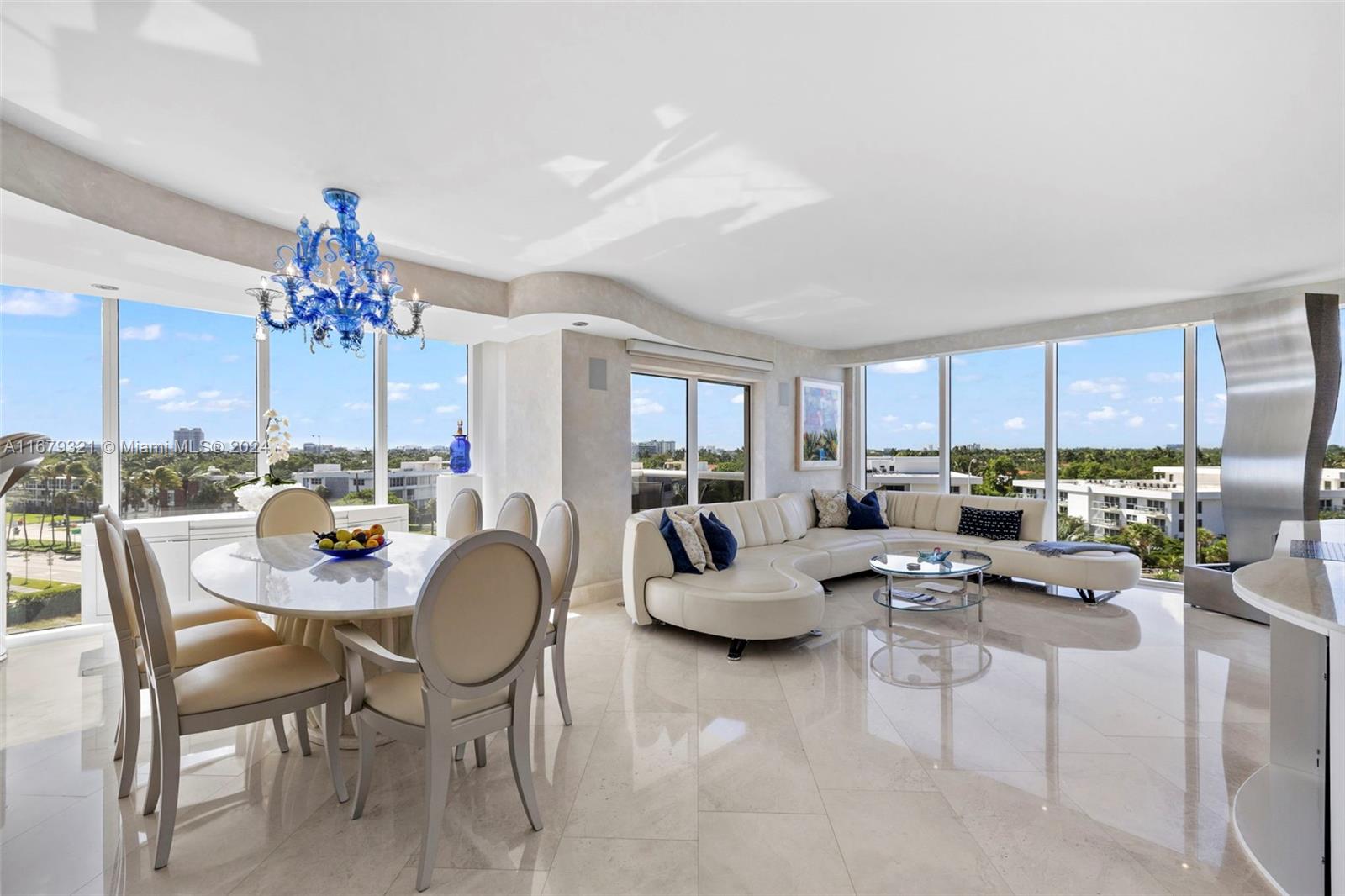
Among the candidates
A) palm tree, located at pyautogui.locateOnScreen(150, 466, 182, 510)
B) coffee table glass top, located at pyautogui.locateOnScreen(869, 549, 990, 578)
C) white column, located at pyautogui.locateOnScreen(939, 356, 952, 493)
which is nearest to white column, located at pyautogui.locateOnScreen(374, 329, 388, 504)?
palm tree, located at pyautogui.locateOnScreen(150, 466, 182, 510)

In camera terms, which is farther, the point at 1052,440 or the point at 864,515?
the point at 864,515

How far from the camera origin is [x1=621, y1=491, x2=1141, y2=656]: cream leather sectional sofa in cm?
368

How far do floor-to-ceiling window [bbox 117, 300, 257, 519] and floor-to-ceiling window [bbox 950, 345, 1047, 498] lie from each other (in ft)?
22.8

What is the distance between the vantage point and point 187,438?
14.3 ft

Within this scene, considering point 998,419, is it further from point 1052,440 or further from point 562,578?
point 562,578

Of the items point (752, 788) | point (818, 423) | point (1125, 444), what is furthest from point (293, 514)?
point (1125, 444)

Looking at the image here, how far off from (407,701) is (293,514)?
226cm

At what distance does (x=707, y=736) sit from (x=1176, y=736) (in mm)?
2080

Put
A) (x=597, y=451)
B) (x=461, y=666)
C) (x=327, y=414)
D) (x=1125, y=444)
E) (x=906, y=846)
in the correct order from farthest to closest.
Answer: (x=1125, y=444) < (x=597, y=451) < (x=327, y=414) < (x=906, y=846) < (x=461, y=666)

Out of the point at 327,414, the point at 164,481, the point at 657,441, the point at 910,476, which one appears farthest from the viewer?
the point at 910,476

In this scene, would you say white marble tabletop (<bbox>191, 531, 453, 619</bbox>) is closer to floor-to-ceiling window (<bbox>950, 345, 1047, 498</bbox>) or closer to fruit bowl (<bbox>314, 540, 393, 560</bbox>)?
fruit bowl (<bbox>314, 540, 393, 560</bbox>)

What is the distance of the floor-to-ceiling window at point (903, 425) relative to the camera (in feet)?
22.7

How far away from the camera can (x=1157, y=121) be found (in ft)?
Result: 7.55

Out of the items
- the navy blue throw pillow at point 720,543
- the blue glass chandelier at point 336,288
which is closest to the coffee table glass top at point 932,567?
the navy blue throw pillow at point 720,543
